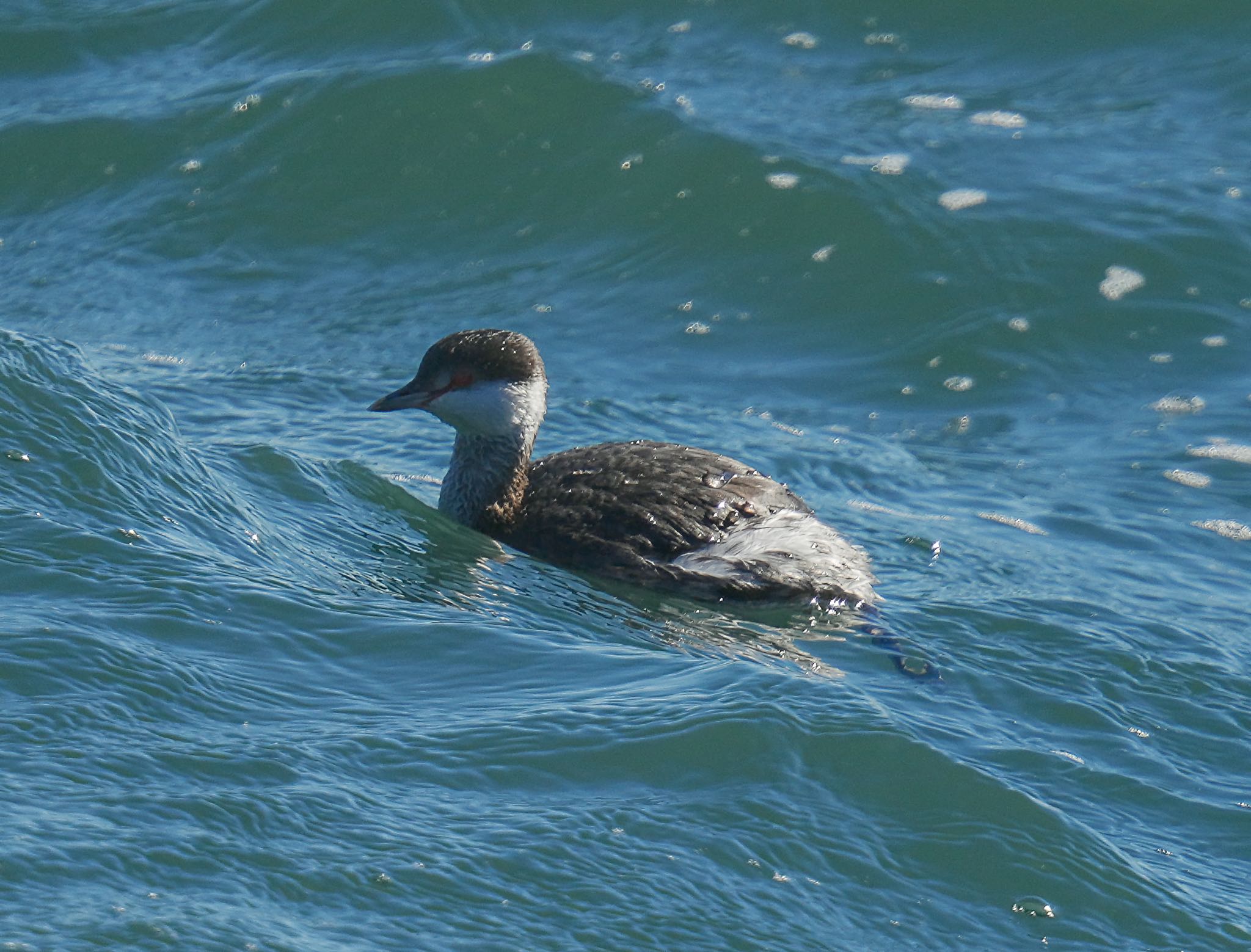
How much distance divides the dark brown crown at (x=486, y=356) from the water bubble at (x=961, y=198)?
14.0ft

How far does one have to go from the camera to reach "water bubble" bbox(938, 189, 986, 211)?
1151cm

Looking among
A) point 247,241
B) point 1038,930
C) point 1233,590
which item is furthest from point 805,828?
point 247,241

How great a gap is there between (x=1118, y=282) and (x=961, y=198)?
1.29 meters

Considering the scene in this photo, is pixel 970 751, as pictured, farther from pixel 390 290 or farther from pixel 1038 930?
pixel 390 290

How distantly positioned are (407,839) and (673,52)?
9992 mm

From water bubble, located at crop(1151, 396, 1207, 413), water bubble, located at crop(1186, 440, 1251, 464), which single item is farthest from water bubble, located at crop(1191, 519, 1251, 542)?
water bubble, located at crop(1151, 396, 1207, 413)

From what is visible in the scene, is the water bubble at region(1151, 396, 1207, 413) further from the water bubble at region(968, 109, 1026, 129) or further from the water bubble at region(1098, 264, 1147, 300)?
the water bubble at region(968, 109, 1026, 129)

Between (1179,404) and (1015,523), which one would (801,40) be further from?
(1015,523)

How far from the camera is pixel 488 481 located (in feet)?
27.0

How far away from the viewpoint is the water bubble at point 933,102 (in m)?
12.7

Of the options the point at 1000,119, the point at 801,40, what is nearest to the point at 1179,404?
the point at 1000,119

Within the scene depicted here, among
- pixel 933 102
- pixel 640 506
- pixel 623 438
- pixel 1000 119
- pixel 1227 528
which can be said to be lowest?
pixel 1227 528

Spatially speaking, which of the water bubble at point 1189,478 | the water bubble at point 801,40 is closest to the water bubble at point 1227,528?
the water bubble at point 1189,478

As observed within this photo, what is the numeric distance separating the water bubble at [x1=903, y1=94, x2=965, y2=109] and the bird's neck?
18.5 feet
